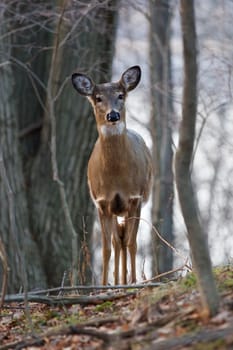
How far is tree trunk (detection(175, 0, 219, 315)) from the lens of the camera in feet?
17.9

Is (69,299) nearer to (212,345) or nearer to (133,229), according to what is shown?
(212,345)

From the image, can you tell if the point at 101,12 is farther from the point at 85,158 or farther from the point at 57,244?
the point at 57,244

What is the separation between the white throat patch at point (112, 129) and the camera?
9.91 metres

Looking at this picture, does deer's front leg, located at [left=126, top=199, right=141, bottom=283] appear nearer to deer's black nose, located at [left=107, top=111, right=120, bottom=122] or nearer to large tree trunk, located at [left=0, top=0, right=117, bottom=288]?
deer's black nose, located at [left=107, top=111, right=120, bottom=122]

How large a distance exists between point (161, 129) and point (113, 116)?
8.07 metres

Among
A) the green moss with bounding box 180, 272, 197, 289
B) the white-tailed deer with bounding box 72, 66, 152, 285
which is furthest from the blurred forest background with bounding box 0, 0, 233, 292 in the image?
the green moss with bounding box 180, 272, 197, 289

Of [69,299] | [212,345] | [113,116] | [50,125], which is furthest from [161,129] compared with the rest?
[212,345]

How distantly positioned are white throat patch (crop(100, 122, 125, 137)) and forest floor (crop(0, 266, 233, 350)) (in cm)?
224

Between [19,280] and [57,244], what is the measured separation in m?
0.80

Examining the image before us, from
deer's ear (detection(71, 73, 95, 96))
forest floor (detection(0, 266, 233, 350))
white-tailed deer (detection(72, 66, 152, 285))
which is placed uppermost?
deer's ear (detection(71, 73, 95, 96))

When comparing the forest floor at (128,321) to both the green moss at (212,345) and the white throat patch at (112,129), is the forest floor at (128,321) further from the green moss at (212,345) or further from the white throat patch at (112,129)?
the white throat patch at (112,129)

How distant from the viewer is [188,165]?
18.6 feet

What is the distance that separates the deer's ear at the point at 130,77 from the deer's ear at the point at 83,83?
13.8 inches

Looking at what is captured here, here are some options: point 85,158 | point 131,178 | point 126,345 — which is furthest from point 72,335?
point 85,158
